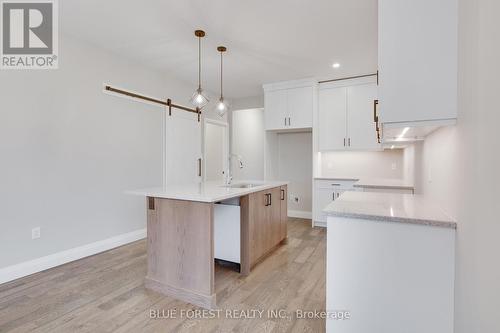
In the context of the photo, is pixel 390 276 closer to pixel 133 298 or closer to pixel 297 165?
pixel 133 298

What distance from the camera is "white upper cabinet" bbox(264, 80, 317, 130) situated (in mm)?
4496

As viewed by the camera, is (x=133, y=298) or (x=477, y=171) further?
(x=133, y=298)

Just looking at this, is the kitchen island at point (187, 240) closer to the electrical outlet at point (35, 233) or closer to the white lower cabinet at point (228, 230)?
the white lower cabinet at point (228, 230)

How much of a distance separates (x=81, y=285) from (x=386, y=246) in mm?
2654

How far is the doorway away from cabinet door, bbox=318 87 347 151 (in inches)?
84.1

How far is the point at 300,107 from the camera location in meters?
4.55

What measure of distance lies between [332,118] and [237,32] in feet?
8.10

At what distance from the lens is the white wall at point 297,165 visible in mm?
5219

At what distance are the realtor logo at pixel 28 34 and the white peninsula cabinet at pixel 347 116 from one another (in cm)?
396

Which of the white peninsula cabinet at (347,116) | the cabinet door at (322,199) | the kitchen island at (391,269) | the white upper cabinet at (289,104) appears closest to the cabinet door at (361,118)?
the white peninsula cabinet at (347,116)

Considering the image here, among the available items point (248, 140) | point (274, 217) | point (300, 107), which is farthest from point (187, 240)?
point (248, 140)

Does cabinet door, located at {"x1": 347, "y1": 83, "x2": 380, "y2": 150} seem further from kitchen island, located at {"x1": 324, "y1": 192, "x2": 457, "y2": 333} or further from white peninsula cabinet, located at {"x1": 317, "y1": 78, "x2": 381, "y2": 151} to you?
kitchen island, located at {"x1": 324, "y1": 192, "x2": 457, "y2": 333}

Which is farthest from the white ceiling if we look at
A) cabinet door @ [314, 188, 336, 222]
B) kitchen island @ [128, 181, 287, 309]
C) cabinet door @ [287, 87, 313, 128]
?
cabinet door @ [314, 188, 336, 222]

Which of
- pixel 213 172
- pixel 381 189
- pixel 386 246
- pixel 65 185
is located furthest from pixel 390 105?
pixel 213 172
